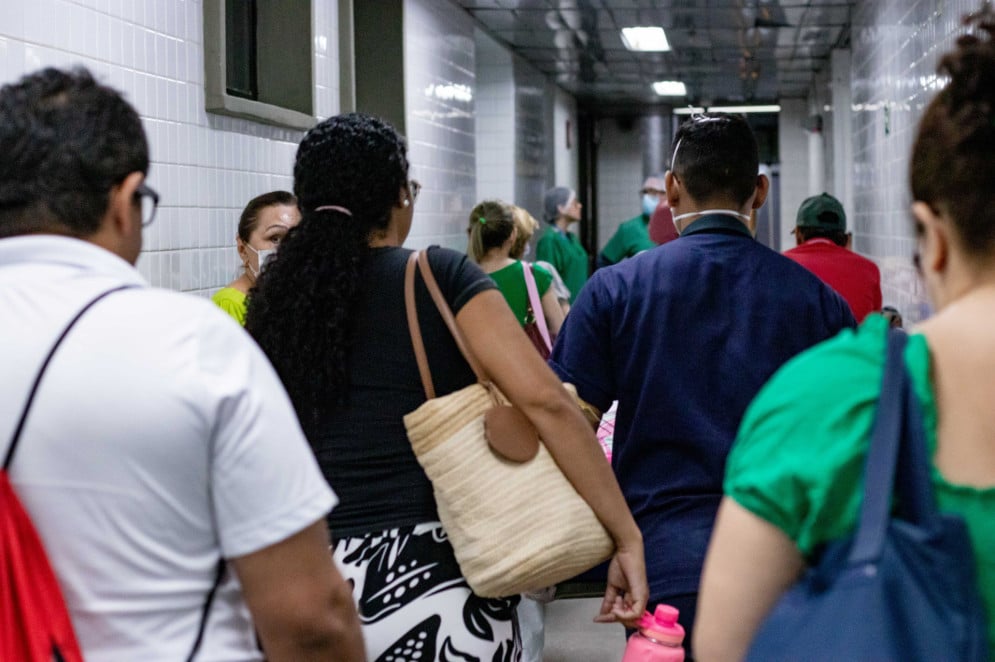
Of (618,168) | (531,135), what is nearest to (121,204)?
(531,135)

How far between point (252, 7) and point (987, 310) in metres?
5.15

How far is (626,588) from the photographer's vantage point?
230 centimetres

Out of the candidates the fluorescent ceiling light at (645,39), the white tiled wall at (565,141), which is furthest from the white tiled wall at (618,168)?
the fluorescent ceiling light at (645,39)

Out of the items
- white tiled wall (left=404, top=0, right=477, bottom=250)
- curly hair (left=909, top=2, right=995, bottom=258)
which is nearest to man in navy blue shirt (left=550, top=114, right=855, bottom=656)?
curly hair (left=909, top=2, right=995, bottom=258)

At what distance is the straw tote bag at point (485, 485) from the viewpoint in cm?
202

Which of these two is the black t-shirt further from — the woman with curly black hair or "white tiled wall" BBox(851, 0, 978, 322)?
"white tiled wall" BBox(851, 0, 978, 322)

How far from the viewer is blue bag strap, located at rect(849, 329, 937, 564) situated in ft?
3.60

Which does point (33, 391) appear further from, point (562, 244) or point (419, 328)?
point (562, 244)

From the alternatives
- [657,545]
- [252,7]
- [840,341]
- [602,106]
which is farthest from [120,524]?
[602,106]

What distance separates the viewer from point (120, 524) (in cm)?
133

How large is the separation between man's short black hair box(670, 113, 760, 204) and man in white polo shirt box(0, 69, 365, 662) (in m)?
1.49

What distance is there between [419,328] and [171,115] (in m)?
2.82

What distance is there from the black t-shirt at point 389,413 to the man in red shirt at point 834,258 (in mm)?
2939

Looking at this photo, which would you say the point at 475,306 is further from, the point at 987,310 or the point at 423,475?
the point at 987,310
